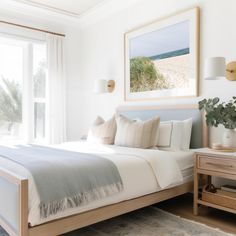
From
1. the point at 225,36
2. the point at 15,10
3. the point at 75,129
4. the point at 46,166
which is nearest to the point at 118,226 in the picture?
the point at 46,166

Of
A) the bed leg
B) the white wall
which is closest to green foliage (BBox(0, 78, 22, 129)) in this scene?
the white wall

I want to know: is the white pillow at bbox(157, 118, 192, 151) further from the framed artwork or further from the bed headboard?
the framed artwork

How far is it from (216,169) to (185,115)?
3.05ft

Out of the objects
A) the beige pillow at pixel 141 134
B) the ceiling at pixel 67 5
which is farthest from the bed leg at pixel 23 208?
the ceiling at pixel 67 5

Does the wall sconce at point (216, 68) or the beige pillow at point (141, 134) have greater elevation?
the wall sconce at point (216, 68)

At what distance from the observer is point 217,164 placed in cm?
243

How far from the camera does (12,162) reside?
210 cm

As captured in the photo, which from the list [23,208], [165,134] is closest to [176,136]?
[165,134]

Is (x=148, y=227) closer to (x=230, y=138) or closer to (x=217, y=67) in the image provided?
(x=230, y=138)

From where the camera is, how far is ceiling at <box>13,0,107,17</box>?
13.5 feet

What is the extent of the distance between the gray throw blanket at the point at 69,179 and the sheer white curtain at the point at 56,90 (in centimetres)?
232

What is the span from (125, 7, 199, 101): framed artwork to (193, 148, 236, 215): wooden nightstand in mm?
922

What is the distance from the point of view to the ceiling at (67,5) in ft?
13.5

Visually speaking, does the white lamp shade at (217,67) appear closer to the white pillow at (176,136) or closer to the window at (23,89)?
the white pillow at (176,136)
